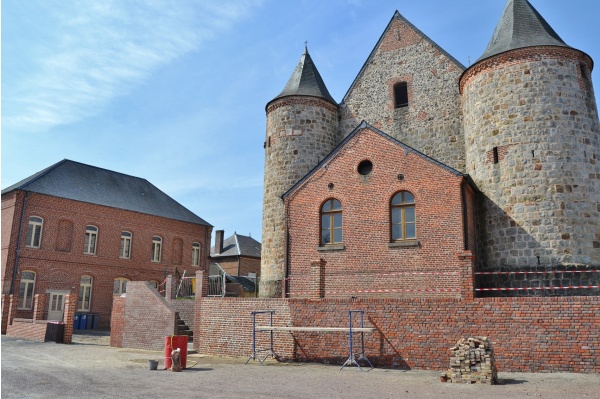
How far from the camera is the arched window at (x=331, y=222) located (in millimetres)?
17328

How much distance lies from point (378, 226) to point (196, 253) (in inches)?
847

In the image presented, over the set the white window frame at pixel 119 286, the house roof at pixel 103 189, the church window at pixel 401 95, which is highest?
the church window at pixel 401 95

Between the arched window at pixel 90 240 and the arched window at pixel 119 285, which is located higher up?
the arched window at pixel 90 240

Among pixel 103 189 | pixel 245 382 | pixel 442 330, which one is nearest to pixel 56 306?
pixel 103 189

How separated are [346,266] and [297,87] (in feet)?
30.5

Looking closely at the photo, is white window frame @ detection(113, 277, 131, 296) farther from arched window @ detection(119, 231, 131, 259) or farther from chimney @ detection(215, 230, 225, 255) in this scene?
chimney @ detection(215, 230, 225, 255)

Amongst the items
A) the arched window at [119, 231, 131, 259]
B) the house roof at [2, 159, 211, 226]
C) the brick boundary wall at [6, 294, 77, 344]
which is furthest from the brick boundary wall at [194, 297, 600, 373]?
the arched window at [119, 231, 131, 259]

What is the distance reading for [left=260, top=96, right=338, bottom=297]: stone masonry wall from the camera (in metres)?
21.0

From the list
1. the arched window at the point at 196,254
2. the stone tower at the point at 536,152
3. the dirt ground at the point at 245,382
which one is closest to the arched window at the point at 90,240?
the arched window at the point at 196,254

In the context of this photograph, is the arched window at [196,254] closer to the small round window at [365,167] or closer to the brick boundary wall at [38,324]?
the brick boundary wall at [38,324]

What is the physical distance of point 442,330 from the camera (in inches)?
481

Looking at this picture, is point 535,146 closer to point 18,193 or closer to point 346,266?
point 346,266

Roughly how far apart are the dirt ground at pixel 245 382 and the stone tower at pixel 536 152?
19.7ft

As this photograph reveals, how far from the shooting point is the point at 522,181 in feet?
54.0
